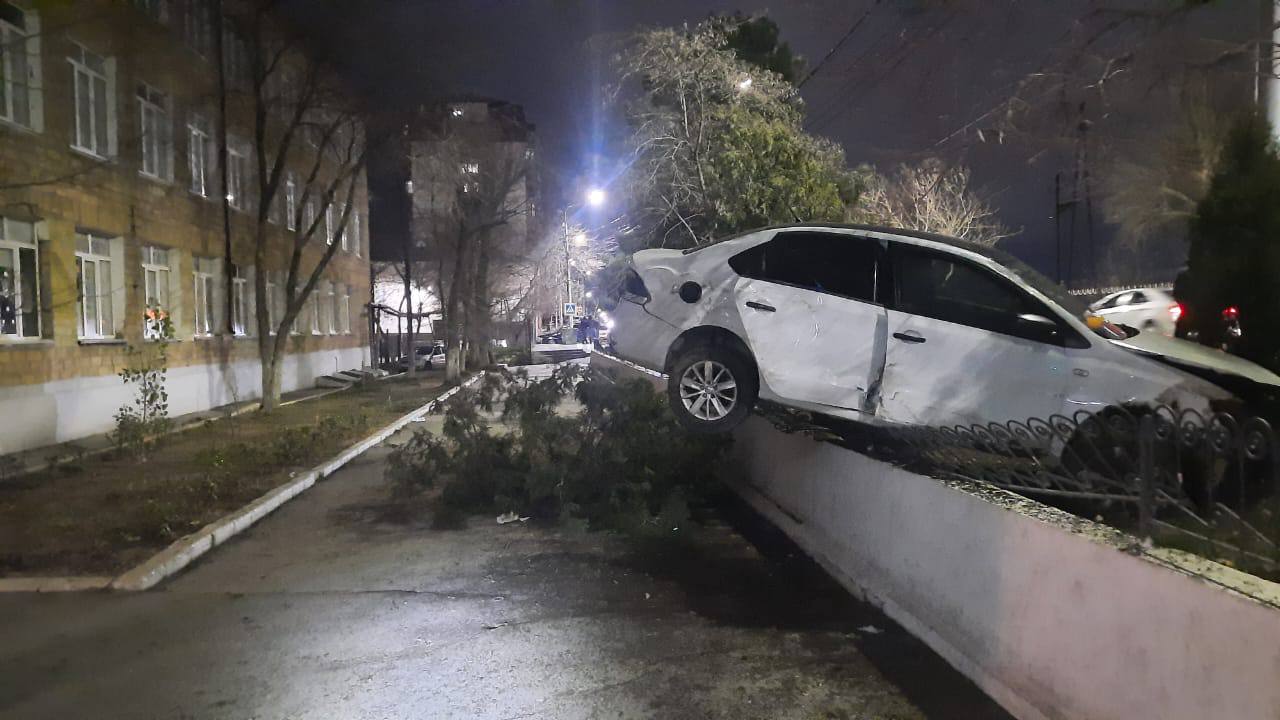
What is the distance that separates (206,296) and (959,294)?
1886cm

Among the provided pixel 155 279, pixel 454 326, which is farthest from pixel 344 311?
pixel 155 279

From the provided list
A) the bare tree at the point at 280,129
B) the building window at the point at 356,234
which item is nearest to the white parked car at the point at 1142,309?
the bare tree at the point at 280,129

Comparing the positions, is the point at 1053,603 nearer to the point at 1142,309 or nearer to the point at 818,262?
the point at 818,262

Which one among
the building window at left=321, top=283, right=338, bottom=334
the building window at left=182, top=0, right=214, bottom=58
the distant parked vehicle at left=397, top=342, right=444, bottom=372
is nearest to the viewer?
the building window at left=182, top=0, right=214, bottom=58

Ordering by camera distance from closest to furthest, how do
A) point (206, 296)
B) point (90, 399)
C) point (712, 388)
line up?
1. point (712, 388)
2. point (90, 399)
3. point (206, 296)

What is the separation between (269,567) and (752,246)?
4966mm

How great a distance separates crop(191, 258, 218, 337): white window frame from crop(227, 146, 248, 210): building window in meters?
1.94

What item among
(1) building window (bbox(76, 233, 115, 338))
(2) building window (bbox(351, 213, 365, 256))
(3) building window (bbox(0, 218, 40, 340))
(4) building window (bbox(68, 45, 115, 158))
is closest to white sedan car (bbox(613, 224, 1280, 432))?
(3) building window (bbox(0, 218, 40, 340))

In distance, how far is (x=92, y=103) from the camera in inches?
603

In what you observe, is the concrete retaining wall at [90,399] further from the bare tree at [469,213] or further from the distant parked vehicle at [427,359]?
the distant parked vehicle at [427,359]

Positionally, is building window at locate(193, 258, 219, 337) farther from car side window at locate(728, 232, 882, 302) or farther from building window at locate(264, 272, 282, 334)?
car side window at locate(728, 232, 882, 302)

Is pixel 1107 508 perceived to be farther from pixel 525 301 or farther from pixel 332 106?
pixel 525 301

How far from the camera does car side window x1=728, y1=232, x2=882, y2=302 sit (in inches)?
269

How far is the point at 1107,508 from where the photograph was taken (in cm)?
470
